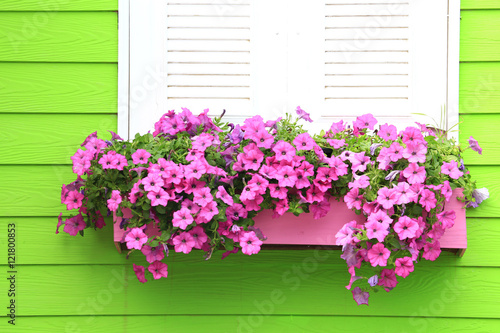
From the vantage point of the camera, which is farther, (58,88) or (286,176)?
(58,88)

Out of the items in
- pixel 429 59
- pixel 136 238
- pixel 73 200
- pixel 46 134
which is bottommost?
pixel 136 238

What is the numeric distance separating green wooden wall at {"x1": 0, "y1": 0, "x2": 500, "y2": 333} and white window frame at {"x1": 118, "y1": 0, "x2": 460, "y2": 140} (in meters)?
0.03

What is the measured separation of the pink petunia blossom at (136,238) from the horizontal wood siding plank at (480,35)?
128 cm

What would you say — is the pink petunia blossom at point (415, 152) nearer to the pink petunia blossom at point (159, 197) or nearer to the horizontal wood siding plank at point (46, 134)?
the pink petunia blossom at point (159, 197)

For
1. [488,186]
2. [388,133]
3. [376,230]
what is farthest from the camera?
[488,186]

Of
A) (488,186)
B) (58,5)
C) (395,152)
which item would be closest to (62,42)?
(58,5)

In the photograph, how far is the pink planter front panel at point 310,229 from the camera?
1.93 meters

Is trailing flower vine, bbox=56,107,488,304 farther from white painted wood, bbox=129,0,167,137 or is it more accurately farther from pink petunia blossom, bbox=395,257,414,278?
white painted wood, bbox=129,0,167,137

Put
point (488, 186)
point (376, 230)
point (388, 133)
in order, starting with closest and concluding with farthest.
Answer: point (376, 230)
point (388, 133)
point (488, 186)

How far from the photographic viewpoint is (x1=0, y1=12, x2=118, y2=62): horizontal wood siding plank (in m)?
2.19

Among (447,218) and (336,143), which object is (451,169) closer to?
(447,218)

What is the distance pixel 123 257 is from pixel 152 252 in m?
0.27

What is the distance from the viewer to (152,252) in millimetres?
1896

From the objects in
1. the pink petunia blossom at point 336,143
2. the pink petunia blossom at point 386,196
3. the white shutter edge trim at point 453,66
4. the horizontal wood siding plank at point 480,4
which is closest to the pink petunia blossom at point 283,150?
the pink petunia blossom at point 336,143
